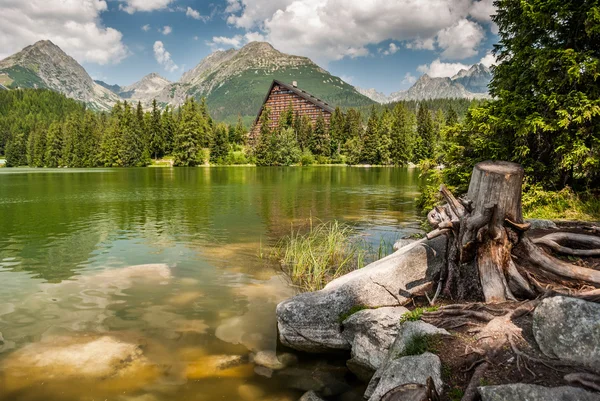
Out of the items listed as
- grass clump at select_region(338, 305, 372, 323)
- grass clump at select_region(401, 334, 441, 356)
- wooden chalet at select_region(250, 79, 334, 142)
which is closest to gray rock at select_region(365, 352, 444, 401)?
grass clump at select_region(401, 334, 441, 356)

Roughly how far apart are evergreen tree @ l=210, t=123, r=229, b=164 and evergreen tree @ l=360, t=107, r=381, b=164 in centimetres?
3748

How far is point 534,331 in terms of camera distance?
452 centimetres

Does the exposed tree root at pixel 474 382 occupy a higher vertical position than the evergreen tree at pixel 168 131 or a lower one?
lower

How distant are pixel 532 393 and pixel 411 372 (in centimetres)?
124

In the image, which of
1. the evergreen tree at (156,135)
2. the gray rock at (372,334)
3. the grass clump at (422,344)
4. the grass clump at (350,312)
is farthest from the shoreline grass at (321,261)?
the evergreen tree at (156,135)

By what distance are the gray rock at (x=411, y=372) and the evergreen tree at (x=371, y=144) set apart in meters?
98.1

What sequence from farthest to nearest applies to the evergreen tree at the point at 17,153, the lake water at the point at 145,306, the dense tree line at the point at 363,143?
the evergreen tree at the point at 17,153, the dense tree line at the point at 363,143, the lake water at the point at 145,306

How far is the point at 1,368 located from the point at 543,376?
817 cm

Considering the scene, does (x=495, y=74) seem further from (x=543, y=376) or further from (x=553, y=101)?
(x=543, y=376)

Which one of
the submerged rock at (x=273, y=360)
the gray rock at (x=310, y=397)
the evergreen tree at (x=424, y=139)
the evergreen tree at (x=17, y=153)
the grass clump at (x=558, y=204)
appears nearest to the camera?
the gray rock at (x=310, y=397)

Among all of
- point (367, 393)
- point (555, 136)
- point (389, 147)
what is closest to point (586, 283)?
point (367, 393)

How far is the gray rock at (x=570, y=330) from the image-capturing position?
13.2 ft

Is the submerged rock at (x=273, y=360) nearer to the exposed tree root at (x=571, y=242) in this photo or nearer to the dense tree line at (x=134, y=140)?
the exposed tree root at (x=571, y=242)

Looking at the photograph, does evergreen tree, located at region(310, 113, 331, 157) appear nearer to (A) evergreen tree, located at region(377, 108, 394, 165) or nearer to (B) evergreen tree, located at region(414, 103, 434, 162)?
(A) evergreen tree, located at region(377, 108, 394, 165)
